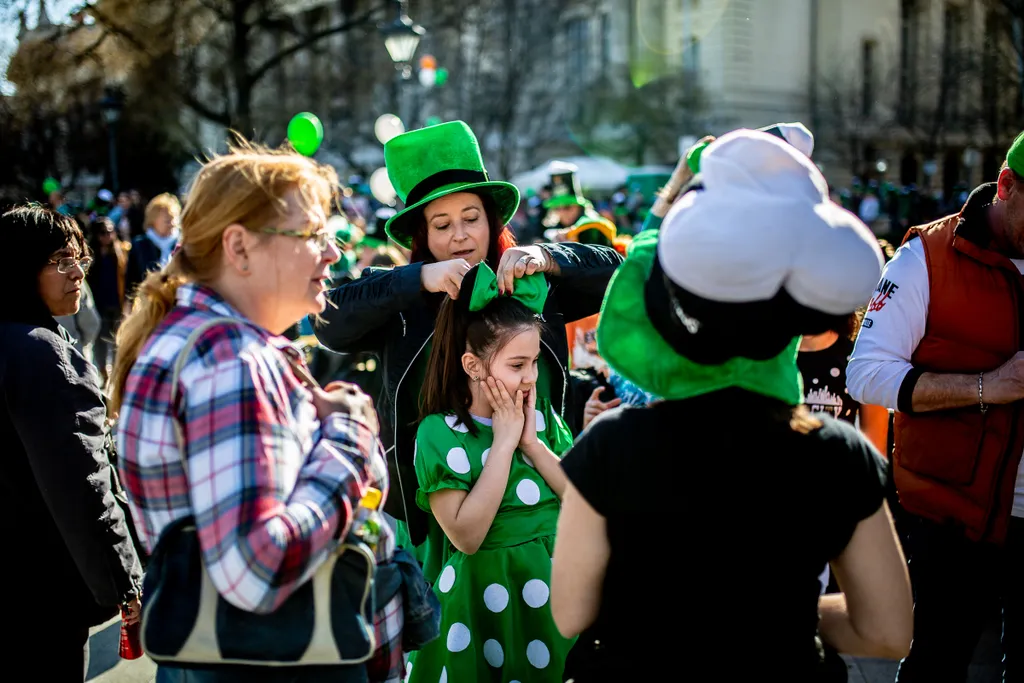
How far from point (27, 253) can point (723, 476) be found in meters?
2.21

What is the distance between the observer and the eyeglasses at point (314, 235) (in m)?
1.72

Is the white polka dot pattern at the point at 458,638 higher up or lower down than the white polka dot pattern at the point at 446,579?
lower down

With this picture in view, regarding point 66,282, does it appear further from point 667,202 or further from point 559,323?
point 667,202

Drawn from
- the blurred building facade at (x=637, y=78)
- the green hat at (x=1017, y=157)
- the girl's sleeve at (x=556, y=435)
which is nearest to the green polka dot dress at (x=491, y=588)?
the girl's sleeve at (x=556, y=435)

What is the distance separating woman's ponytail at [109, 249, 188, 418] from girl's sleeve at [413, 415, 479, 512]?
2.96ft

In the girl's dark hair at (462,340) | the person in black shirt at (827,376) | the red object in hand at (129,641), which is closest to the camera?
the girl's dark hair at (462,340)

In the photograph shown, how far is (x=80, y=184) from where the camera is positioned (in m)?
34.9

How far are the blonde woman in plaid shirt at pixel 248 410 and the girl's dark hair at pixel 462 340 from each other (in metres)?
0.75

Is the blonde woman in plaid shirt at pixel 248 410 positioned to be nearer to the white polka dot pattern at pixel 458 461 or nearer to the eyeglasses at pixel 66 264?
the white polka dot pattern at pixel 458 461

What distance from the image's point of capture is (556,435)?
2730mm

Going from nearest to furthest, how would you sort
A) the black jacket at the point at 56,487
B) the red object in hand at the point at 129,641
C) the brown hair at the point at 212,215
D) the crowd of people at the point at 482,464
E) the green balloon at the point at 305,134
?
the crowd of people at the point at 482,464, the brown hair at the point at 212,215, the black jacket at the point at 56,487, the red object in hand at the point at 129,641, the green balloon at the point at 305,134

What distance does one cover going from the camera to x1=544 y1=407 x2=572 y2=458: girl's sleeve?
2.72m

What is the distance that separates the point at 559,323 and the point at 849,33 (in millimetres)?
39842

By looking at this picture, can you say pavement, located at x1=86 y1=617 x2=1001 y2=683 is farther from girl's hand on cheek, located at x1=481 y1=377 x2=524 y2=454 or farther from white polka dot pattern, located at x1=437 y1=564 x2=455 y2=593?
girl's hand on cheek, located at x1=481 y1=377 x2=524 y2=454
